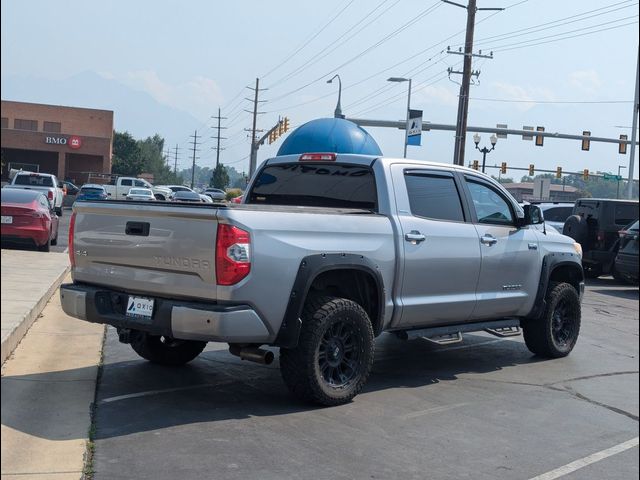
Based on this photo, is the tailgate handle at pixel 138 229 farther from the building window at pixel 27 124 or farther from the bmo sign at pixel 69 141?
the building window at pixel 27 124

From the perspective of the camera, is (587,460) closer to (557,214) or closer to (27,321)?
(27,321)

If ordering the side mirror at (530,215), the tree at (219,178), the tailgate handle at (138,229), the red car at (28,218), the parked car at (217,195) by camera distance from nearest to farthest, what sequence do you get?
1. the tailgate handle at (138,229)
2. the side mirror at (530,215)
3. the red car at (28,218)
4. the parked car at (217,195)
5. the tree at (219,178)

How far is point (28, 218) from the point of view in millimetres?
15961

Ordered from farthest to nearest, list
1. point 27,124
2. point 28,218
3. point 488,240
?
point 27,124 → point 28,218 → point 488,240

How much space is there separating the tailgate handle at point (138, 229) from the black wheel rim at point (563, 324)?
493cm

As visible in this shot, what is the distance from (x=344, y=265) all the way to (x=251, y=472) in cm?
205

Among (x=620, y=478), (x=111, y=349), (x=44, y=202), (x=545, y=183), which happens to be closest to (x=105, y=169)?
(x=545, y=183)

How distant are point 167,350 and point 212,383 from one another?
0.74 meters

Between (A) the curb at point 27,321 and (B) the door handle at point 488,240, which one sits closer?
(A) the curb at point 27,321

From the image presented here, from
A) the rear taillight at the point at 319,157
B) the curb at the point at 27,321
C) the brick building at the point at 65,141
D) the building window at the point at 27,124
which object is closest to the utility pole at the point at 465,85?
the curb at the point at 27,321

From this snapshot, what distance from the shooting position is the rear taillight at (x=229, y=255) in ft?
19.6

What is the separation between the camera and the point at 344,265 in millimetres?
Result: 6648

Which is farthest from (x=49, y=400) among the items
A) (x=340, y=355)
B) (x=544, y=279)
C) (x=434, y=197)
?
(x=544, y=279)

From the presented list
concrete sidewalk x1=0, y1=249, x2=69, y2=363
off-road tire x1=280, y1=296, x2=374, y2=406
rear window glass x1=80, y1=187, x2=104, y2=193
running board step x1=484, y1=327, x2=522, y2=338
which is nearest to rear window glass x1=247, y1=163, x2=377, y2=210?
off-road tire x1=280, y1=296, x2=374, y2=406
